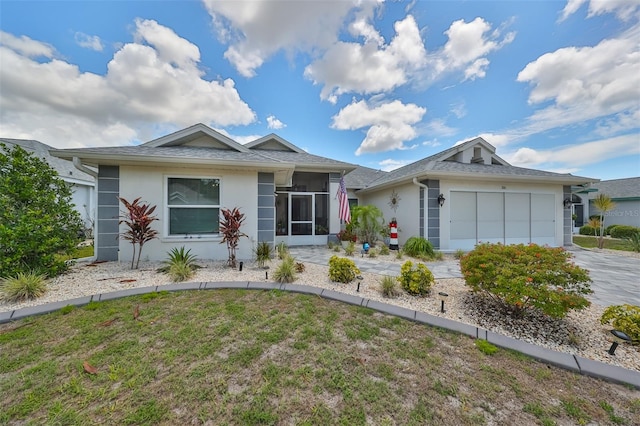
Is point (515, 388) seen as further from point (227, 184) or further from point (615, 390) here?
point (227, 184)

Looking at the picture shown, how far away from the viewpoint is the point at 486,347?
9.34ft

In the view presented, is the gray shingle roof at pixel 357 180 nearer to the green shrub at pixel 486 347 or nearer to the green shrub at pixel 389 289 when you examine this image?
the green shrub at pixel 389 289

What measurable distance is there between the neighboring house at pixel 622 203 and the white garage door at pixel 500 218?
40.5 feet

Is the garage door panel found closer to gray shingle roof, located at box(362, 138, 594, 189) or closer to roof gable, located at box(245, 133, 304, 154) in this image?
gray shingle roof, located at box(362, 138, 594, 189)

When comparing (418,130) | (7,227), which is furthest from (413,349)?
(418,130)

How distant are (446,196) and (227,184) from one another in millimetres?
8534

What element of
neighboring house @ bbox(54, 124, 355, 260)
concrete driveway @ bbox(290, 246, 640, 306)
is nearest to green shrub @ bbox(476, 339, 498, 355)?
concrete driveway @ bbox(290, 246, 640, 306)

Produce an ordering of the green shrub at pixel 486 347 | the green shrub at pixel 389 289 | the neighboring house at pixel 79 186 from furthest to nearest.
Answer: the neighboring house at pixel 79 186 < the green shrub at pixel 389 289 < the green shrub at pixel 486 347

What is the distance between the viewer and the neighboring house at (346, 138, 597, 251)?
367 inches

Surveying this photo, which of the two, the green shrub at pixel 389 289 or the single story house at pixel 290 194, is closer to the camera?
the green shrub at pixel 389 289

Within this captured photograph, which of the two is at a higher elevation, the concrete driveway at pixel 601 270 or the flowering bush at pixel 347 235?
the flowering bush at pixel 347 235

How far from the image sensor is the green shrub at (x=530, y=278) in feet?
10.4

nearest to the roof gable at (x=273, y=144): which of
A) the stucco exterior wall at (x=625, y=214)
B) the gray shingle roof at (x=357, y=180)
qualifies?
the gray shingle roof at (x=357, y=180)

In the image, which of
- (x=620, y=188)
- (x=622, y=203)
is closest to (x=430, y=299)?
(x=622, y=203)
